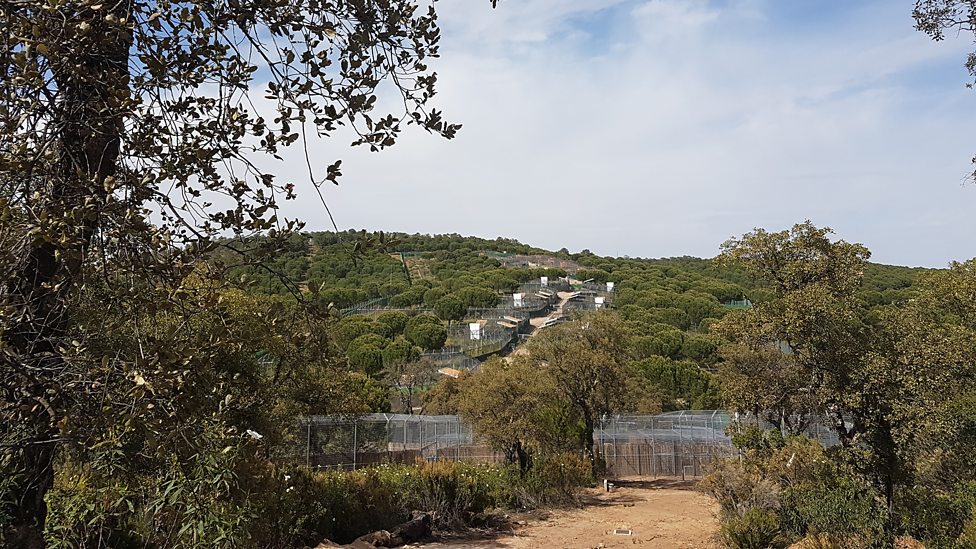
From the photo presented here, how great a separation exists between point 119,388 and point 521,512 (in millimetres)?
15435

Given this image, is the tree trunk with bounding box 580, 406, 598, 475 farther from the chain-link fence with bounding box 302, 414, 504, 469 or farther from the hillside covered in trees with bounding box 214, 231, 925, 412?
the hillside covered in trees with bounding box 214, 231, 925, 412

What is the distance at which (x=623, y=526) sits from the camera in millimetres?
13664

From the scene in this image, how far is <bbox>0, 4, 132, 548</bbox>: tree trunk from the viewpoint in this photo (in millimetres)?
1709

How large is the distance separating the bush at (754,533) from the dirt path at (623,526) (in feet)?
2.47

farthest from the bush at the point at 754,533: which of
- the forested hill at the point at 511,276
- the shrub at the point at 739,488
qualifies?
the forested hill at the point at 511,276

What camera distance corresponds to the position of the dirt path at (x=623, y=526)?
12.0 meters

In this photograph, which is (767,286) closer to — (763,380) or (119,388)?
(763,380)

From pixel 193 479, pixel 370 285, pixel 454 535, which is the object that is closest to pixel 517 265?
pixel 370 285

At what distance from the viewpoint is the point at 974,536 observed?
6.71 meters

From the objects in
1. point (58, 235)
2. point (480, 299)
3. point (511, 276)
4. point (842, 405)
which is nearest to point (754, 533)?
point (842, 405)

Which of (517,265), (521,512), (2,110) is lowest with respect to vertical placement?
(521,512)

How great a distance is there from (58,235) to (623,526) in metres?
13.8

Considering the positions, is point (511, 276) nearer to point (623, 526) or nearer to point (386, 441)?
point (386, 441)

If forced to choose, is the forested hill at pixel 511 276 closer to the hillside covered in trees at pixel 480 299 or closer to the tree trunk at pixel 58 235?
the hillside covered in trees at pixel 480 299
